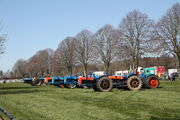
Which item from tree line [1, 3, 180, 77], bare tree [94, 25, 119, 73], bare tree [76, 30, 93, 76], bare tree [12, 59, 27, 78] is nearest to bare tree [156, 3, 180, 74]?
tree line [1, 3, 180, 77]

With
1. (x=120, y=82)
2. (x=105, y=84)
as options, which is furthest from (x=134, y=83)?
(x=105, y=84)

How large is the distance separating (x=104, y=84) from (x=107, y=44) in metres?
35.1

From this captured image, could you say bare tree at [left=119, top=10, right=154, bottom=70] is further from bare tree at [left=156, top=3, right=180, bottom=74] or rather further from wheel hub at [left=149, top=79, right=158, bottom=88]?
wheel hub at [left=149, top=79, right=158, bottom=88]

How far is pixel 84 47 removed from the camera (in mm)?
58938

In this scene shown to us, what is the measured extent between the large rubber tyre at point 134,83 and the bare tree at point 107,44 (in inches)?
1268

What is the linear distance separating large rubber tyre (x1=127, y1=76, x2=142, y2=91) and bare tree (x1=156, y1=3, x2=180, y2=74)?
75.9 ft

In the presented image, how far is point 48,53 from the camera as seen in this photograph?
87.6 m

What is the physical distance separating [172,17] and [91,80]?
26138 millimetres

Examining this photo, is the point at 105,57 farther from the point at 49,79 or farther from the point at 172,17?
the point at 49,79

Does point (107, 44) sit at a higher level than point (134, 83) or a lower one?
higher

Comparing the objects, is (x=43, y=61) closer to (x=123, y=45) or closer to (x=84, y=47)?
(x=84, y=47)

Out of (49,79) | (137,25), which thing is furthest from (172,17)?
(49,79)

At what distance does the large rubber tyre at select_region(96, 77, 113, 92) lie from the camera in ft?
57.0

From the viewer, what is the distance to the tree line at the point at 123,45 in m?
39.9
